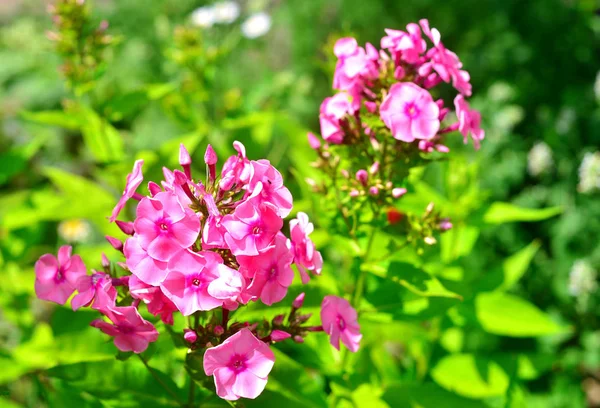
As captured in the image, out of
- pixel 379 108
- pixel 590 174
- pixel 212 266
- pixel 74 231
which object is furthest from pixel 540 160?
pixel 74 231

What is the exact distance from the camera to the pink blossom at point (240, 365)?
0.92m

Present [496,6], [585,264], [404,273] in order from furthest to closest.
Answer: [496,6]
[585,264]
[404,273]

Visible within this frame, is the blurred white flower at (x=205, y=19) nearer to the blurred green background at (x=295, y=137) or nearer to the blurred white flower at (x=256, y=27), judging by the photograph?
the blurred green background at (x=295, y=137)

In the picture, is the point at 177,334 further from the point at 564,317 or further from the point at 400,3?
the point at 400,3

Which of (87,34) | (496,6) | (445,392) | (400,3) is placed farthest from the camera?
(400,3)

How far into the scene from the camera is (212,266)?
910mm

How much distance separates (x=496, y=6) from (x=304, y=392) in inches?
107

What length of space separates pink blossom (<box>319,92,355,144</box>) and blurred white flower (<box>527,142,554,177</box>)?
1716 mm

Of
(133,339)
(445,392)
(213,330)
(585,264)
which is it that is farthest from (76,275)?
(585,264)

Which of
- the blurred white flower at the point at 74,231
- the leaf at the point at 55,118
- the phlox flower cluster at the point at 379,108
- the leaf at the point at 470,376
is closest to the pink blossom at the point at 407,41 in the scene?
the phlox flower cluster at the point at 379,108

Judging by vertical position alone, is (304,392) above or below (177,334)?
below

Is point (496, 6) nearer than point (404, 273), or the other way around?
point (404, 273)

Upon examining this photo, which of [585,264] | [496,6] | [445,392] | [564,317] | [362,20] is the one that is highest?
[496,6]

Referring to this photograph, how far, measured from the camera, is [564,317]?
265cm
